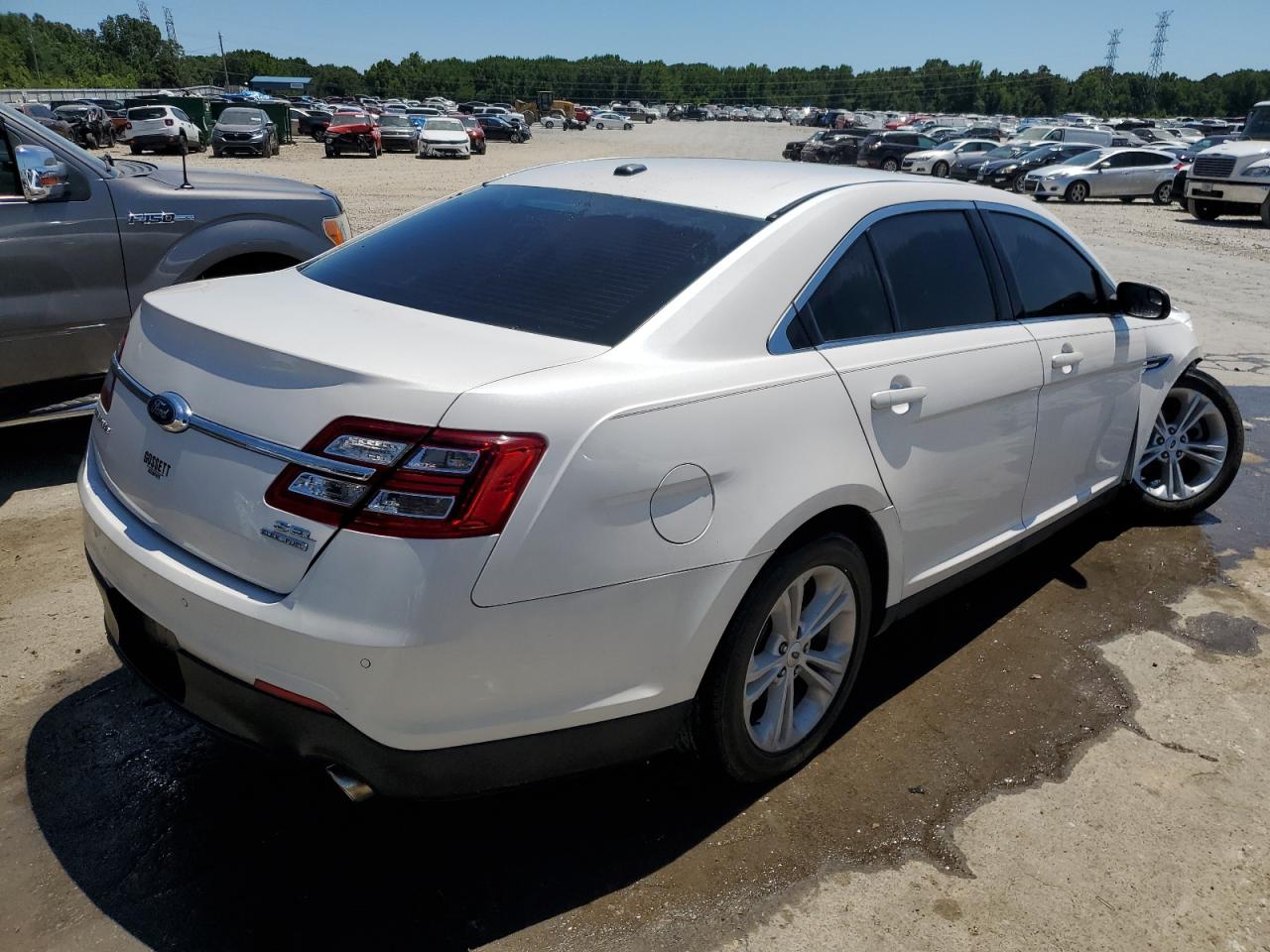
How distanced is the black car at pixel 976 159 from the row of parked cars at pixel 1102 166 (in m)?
0.03

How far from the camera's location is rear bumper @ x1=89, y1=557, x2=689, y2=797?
216cm

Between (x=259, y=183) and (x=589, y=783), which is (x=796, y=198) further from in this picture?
(x=259, y=183)

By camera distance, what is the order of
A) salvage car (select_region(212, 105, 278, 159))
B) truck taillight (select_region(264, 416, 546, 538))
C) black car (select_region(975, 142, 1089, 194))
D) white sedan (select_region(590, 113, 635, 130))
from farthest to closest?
white sedan (select_region(590, 113, 635, 130)) → salvage car (select_region(212, 105, 278, 159)) → black car (select_region(975, 142, 1089, 194)) → truck taillight (select_region(264, 416, 546, 538))

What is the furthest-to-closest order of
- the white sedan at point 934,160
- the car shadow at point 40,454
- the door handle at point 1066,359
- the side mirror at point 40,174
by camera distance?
1. the white sedan at point 934,160
2. the car shadow at point 40,454
3. the side mirror at point 40,174
4. the door handle at point 1066,359

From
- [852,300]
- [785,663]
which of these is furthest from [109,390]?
[852,300]

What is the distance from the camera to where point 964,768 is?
123 inches

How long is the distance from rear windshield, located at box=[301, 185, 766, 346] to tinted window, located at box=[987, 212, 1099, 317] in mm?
1355

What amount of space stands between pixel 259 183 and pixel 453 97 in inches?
5640

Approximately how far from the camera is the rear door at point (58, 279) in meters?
4.88

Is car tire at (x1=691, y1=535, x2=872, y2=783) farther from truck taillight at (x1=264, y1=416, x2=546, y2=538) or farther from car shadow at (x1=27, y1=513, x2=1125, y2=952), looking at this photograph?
truck taillight at (x1=264, y1=416, x2=546, y2=538)

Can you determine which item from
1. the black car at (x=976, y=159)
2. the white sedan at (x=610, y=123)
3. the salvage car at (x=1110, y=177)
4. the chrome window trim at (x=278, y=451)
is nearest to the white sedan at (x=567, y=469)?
the chrome window trim at (x=278, y=451)

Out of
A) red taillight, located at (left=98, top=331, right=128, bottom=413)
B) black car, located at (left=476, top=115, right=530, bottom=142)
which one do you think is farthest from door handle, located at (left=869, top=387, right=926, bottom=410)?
black car, located at (left=476, top=115, right=530, bottom=142)

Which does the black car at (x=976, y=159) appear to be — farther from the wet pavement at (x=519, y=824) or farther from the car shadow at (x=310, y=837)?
the car shadow at (x=310, y=837)

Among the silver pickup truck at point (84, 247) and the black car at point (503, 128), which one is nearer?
the silver pickup truck at point (84, 247)
